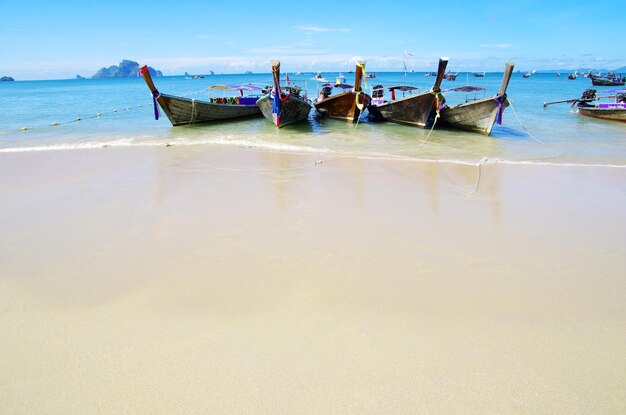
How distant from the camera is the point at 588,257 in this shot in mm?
4500

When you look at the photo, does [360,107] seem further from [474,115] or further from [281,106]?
[474,115]

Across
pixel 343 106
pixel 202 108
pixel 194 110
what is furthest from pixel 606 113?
pixel 194 110

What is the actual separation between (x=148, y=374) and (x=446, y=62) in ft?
40.7

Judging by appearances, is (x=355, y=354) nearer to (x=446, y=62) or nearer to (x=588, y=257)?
(x=588, y=257)

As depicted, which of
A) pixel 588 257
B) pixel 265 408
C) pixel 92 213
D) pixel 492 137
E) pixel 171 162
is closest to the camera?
pixel 265 408

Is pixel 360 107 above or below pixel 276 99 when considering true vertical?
below

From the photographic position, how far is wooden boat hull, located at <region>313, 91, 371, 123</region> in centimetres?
1675

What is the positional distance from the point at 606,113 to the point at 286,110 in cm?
1561

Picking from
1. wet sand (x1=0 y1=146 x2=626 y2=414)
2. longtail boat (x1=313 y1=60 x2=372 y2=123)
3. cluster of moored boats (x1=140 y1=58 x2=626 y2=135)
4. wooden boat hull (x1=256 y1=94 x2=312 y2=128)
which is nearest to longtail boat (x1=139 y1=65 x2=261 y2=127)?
cluster of moored boats (x1=140 y1=58 x2=626 y2=135)

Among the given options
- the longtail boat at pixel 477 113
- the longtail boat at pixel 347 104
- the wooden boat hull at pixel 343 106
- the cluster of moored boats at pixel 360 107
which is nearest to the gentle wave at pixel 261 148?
the cluster of moored boats at pixel 360 107

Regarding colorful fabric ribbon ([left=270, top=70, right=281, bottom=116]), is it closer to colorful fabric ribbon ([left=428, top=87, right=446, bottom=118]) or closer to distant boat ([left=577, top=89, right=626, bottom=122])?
colorful fabric ribbon ([left=428, top=87, right=446, bottom=118])

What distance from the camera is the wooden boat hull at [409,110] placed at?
49.4 ft

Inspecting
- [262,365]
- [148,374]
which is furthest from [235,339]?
[148,374]

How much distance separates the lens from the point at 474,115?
14.5m
